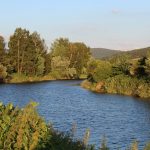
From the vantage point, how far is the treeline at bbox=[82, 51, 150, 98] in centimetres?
5325

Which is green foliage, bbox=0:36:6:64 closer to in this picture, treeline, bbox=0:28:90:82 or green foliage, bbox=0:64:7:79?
treeline, bbox=0:28:90:82

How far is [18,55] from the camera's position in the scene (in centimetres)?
8969

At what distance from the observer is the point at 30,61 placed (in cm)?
9088

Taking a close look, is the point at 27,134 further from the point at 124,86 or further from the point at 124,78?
the point at 124,78

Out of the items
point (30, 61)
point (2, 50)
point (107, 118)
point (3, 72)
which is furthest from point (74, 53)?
point (107, 118)

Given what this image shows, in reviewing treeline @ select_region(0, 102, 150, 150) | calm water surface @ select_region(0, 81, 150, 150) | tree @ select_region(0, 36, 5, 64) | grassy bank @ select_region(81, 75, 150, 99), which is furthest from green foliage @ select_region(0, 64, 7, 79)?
treeline @ select_region(0, 102, 150, 150)

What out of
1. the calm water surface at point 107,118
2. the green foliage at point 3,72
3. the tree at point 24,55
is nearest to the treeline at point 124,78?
the calm water surface at point 107,118

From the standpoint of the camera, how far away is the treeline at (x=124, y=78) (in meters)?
53.2

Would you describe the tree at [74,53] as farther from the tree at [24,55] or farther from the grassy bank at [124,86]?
the grassy bank at [124,86]

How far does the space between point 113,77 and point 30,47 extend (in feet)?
114

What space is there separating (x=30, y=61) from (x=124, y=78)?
3722 cm

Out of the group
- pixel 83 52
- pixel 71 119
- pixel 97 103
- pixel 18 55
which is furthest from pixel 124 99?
pixel 83 52

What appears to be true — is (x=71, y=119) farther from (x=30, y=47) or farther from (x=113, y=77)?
(x=30, y=47)

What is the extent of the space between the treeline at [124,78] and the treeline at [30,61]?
24.4m
